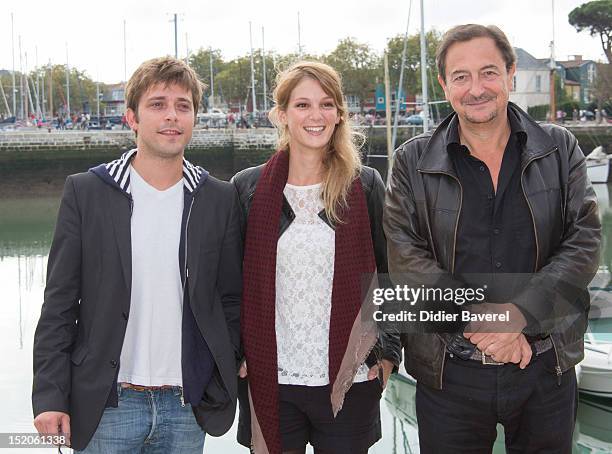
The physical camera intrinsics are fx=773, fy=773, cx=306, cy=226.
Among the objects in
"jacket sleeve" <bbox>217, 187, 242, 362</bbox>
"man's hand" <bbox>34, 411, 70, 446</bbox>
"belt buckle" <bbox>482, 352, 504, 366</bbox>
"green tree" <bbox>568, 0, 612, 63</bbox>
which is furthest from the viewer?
"green tree" <bbox>568, 0, 612, 63</bbox>

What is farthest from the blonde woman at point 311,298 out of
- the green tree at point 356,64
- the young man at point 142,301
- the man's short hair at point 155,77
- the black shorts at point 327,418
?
the green tree at point 356,64

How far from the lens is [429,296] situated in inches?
90.2

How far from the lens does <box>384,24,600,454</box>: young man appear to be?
7.25 feet

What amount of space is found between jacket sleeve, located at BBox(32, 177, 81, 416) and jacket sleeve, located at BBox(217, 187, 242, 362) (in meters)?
0.46

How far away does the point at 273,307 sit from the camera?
2.49 m

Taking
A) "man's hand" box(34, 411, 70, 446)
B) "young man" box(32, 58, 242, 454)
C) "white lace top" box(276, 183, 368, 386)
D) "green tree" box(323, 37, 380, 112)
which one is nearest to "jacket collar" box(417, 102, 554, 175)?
"white lace top" box(276, 183, 368, 386)

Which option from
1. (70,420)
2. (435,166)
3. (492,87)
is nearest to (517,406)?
(435,166)

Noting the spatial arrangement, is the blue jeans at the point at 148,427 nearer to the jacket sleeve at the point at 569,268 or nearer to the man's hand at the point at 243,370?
the man's hand at the point at 243,370

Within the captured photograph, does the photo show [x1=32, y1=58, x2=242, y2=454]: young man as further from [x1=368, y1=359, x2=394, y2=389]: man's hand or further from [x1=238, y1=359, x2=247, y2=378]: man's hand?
[x1=368, y1=359, x2=394, y2=389]: man's hand

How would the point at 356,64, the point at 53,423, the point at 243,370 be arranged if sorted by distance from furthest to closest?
1. the point at 356,64
2. the point at 243,370
3. the point at 53,423

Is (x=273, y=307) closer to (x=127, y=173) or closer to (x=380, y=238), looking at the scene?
(x=380, y=238)

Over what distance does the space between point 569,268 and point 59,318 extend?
144 cm

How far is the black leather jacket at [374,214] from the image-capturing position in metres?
2.55

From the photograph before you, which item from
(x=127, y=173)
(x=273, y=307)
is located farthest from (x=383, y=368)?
(x=127, y=173)
